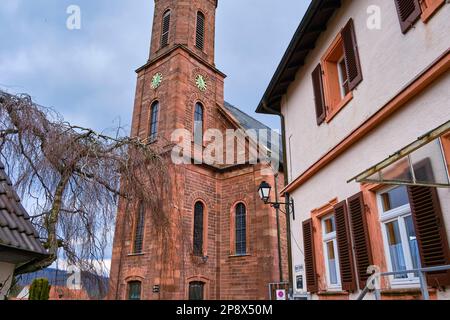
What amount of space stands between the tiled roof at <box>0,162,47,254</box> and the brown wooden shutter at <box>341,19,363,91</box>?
5.15 meters

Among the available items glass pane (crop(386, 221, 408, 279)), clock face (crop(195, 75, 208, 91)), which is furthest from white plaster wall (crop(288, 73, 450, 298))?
clock face (crop(195, 75, 208, 91))

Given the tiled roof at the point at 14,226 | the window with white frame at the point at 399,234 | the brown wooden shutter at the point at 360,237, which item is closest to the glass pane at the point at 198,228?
the brown wooden shutter at the point at 360,237

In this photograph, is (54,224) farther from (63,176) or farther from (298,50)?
(298,50)

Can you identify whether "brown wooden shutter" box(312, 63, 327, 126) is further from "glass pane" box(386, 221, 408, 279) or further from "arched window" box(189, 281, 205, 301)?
"arched window" box(189, 281, 205, 301)

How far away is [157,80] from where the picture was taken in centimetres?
2028

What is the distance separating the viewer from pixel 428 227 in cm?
390

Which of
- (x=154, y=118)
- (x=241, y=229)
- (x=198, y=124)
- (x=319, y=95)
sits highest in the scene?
(x=154, y=118)

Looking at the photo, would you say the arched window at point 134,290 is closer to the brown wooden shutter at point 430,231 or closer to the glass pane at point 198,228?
the glass pane at point 198,228

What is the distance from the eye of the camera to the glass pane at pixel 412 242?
427 centimetres

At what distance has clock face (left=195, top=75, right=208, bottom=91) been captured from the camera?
20453 millimetres

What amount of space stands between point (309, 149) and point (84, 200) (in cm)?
474

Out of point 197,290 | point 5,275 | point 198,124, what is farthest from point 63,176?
point 198,124

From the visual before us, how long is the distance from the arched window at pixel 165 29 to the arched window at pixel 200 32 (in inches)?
73.3

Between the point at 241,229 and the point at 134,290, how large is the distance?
18.7ft
